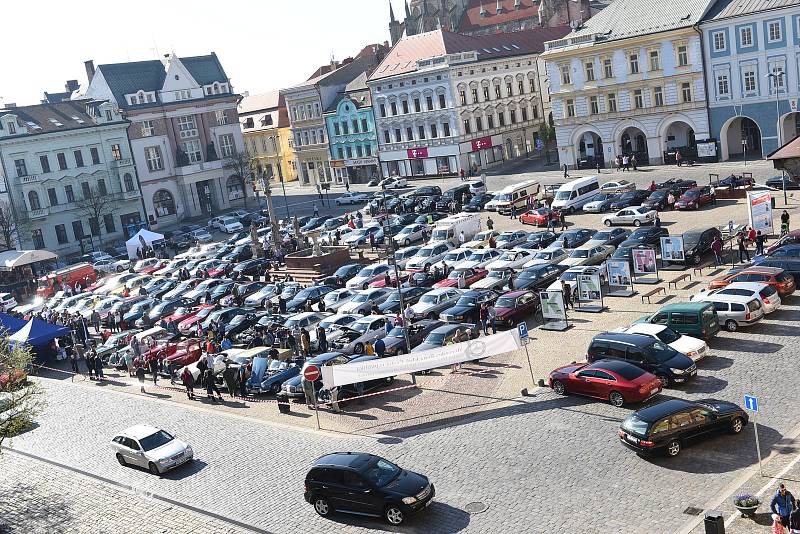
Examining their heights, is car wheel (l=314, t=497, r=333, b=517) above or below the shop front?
below

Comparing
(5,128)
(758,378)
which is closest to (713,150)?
(758,378)

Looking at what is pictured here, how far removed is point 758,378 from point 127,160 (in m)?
75.3

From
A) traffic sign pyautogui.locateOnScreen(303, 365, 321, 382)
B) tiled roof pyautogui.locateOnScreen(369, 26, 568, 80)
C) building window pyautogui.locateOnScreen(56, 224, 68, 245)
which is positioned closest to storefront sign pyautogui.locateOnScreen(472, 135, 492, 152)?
tiled roof pyautogui.locateOnScreen(369, 26, 568, 80)

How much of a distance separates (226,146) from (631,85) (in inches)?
1859

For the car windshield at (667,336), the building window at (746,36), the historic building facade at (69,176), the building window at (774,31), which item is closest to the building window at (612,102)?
the building window at (746,36)

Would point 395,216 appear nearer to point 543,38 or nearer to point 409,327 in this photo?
point 409,327

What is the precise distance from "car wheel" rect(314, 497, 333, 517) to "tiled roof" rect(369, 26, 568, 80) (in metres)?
66.7

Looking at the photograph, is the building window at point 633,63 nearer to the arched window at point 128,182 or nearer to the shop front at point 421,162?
the shop front at point 421,162

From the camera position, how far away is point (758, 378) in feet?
82.7

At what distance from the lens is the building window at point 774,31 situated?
59.2 metres

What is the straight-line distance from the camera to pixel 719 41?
205 feet

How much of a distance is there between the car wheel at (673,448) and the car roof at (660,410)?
0.67 meters

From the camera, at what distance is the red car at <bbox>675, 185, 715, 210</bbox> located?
166 ft

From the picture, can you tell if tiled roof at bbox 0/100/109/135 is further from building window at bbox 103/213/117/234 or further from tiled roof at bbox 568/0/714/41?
tiled roof at bbox 568/0/714/41
